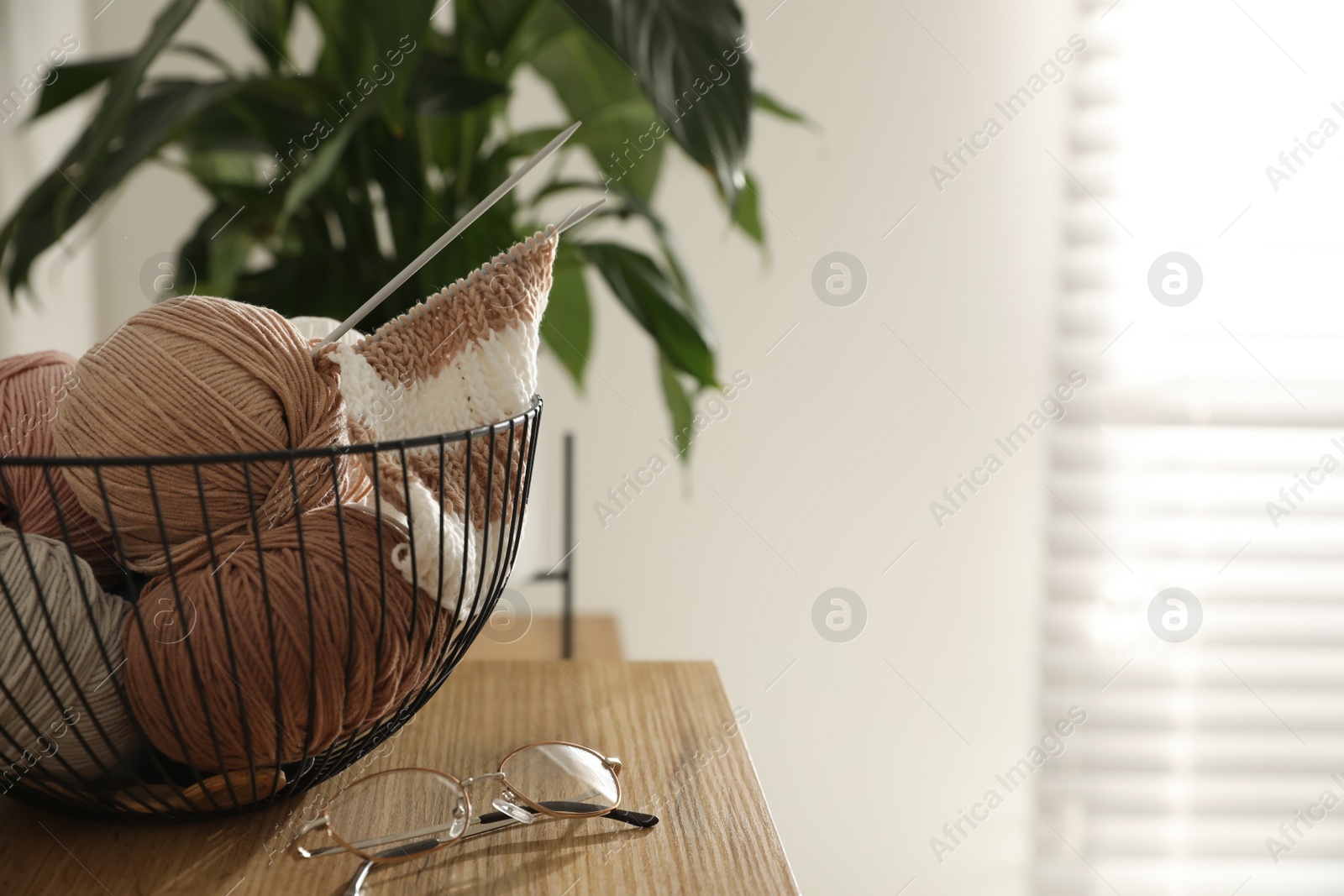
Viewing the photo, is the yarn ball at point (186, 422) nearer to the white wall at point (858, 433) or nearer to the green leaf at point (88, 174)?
the green leaf at point (88, 174)

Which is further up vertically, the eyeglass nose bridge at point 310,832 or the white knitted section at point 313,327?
the white knitted section at point 313,327

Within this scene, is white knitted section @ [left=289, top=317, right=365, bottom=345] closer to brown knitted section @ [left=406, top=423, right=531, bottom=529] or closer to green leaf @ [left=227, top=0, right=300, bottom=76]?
brown knitted section @ [left=406, top=423, right=531, bottom=529]

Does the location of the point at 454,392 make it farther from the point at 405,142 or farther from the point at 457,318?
the point at 405,142

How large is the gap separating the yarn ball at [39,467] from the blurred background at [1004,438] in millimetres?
926

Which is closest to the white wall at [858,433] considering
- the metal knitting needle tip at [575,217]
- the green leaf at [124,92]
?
the green leaf at [124,92]

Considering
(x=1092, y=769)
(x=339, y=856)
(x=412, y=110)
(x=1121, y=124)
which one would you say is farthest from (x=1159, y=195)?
(x=339, y=856)

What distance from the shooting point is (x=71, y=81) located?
2.92 feet

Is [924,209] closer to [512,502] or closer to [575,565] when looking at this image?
[575,565]

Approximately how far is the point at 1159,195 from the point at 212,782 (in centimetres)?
147

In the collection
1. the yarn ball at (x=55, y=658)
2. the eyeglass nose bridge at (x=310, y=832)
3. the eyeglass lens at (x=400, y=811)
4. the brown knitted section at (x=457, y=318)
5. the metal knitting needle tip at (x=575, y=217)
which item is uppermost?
the metal knitting needle tip at (x=575, y=217)

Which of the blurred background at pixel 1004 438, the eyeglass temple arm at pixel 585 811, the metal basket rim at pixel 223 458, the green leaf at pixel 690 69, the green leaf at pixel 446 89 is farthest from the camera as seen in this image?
the blurred background at pixel 1004 438

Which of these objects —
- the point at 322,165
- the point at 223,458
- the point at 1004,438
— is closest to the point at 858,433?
the point at 1004,438

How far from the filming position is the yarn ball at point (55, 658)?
0.33 meters

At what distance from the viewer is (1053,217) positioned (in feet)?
4.79
